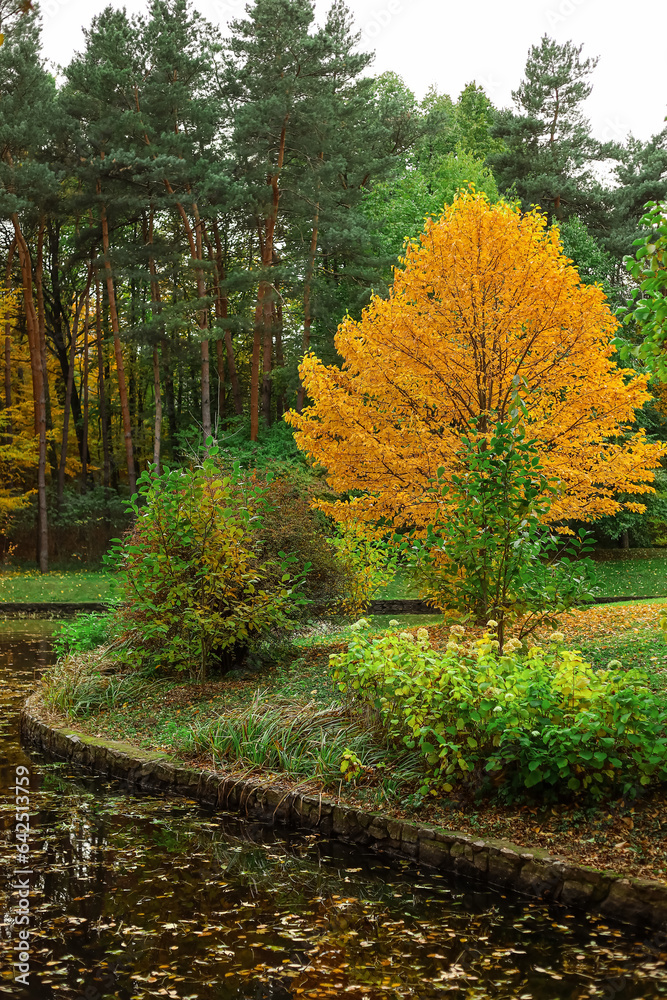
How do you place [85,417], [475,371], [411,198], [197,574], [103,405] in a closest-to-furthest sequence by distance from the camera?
[197,574] < [475,371] < [411,198] < [103,405] < [85,417]

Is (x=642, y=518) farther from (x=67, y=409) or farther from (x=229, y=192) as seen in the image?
(x=67, y=409)

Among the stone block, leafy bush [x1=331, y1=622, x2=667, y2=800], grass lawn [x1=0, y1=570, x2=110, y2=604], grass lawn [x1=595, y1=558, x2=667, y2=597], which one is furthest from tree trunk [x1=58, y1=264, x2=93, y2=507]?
the stone block

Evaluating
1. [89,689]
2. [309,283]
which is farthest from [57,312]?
[89,689]

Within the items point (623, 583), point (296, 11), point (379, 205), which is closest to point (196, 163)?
point (296, 11)

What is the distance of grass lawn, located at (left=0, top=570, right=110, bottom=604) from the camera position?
22906mm

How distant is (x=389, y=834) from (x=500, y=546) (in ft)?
8.05

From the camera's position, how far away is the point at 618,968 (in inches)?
167

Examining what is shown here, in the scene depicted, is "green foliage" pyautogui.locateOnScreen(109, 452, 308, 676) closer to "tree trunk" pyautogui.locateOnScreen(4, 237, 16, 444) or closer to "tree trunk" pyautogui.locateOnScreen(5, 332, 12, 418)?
"tree trunk" pyautogui.locateOnScreen(4, 237, 16, 444)

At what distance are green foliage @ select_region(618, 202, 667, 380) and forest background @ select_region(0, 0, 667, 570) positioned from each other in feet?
57.9

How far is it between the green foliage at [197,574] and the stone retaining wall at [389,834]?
1526 millimetres

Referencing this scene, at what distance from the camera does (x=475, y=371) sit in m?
11.7

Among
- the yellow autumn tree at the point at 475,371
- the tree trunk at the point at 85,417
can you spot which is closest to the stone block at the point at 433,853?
the yellow autumn tree at the point at 475,371

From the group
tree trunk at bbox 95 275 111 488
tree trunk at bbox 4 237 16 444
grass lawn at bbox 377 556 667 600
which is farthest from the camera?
tree trunk at bbox 95 275 111 488

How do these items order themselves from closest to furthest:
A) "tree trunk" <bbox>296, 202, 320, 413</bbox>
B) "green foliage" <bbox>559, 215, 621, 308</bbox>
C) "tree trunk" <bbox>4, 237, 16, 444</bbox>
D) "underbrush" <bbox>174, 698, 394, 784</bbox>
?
"underbrush" <bbox>174, 698, 394, 784</bbox>, "tree trunk" <bbox>296, 202, 320, 413</bbox>, "green foliage" <bbox>559, 215, 621, 308</bbox>, "tree trunk" <bbox>4, 237, 16, 444</bbox>
